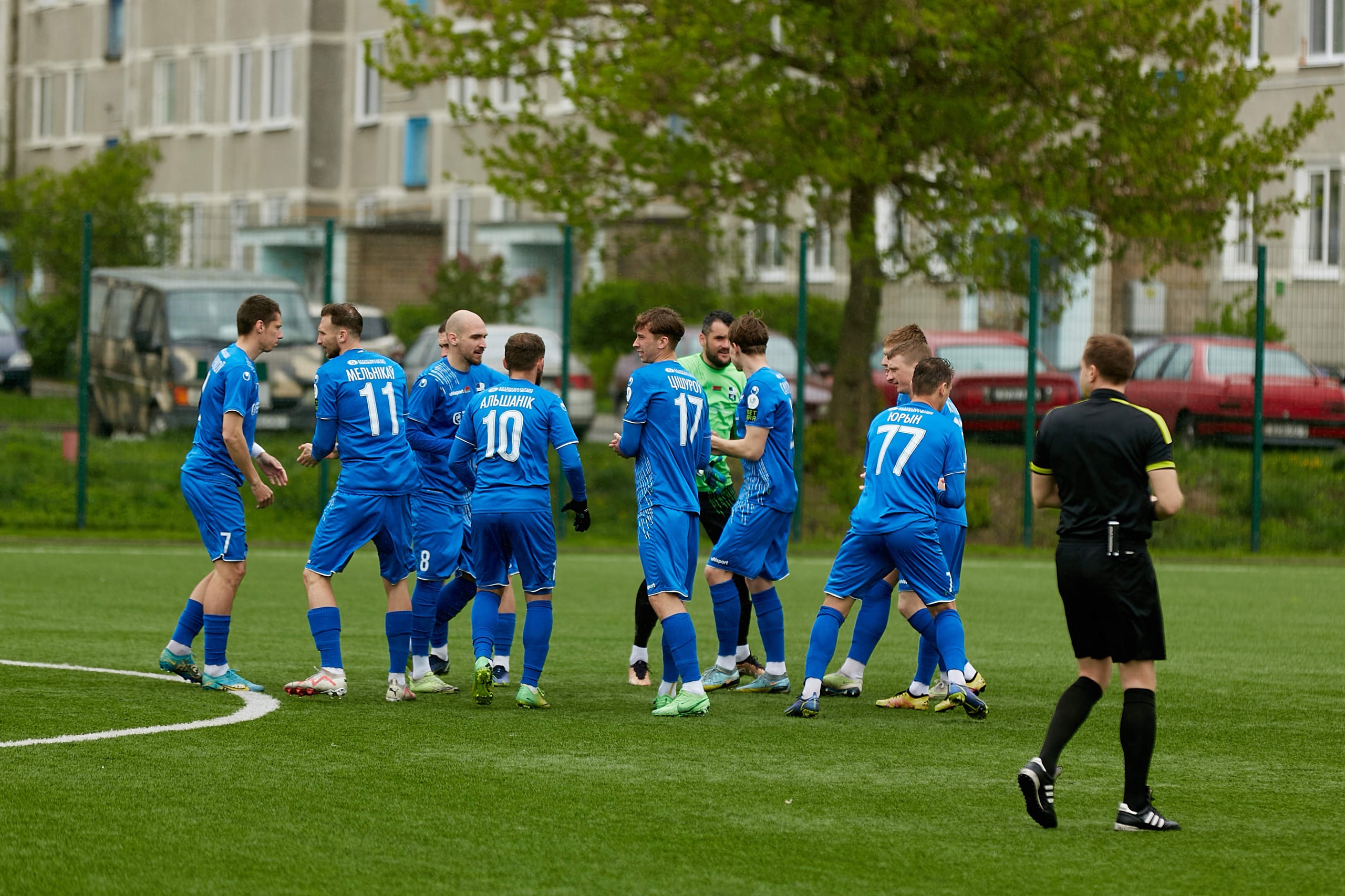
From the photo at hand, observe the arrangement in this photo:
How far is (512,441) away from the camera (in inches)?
345

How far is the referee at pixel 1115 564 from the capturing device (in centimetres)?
636

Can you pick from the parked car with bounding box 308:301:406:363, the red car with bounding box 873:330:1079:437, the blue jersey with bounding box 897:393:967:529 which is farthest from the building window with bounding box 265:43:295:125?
the blue jersey with bounding box 897:393:967:529

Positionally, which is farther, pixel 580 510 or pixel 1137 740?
pixel 580 510

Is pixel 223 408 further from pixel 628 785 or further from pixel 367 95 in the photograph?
pixel 367 95

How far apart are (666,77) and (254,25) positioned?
3245cm

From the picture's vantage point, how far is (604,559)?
1738 centimetres

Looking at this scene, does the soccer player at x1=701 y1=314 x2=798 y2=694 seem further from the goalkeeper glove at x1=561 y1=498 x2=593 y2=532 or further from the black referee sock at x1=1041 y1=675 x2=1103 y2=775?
the black referee sock at x1=1041 y1=675 x2=1103 y2=775

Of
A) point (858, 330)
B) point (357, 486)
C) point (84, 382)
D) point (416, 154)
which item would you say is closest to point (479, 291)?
point (84, 382)

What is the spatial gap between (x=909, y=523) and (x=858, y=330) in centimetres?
1259

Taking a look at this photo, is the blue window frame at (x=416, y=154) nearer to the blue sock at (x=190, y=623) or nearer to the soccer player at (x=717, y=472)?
the soccer player at (x=717, y=472)

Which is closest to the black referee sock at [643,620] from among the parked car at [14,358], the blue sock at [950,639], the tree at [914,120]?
the blue sock at [950,639]

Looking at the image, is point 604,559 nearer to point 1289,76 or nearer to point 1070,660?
point 1070,660

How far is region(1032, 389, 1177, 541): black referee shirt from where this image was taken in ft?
21.0

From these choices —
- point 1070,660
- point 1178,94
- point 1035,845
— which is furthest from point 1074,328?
point 1035,845
